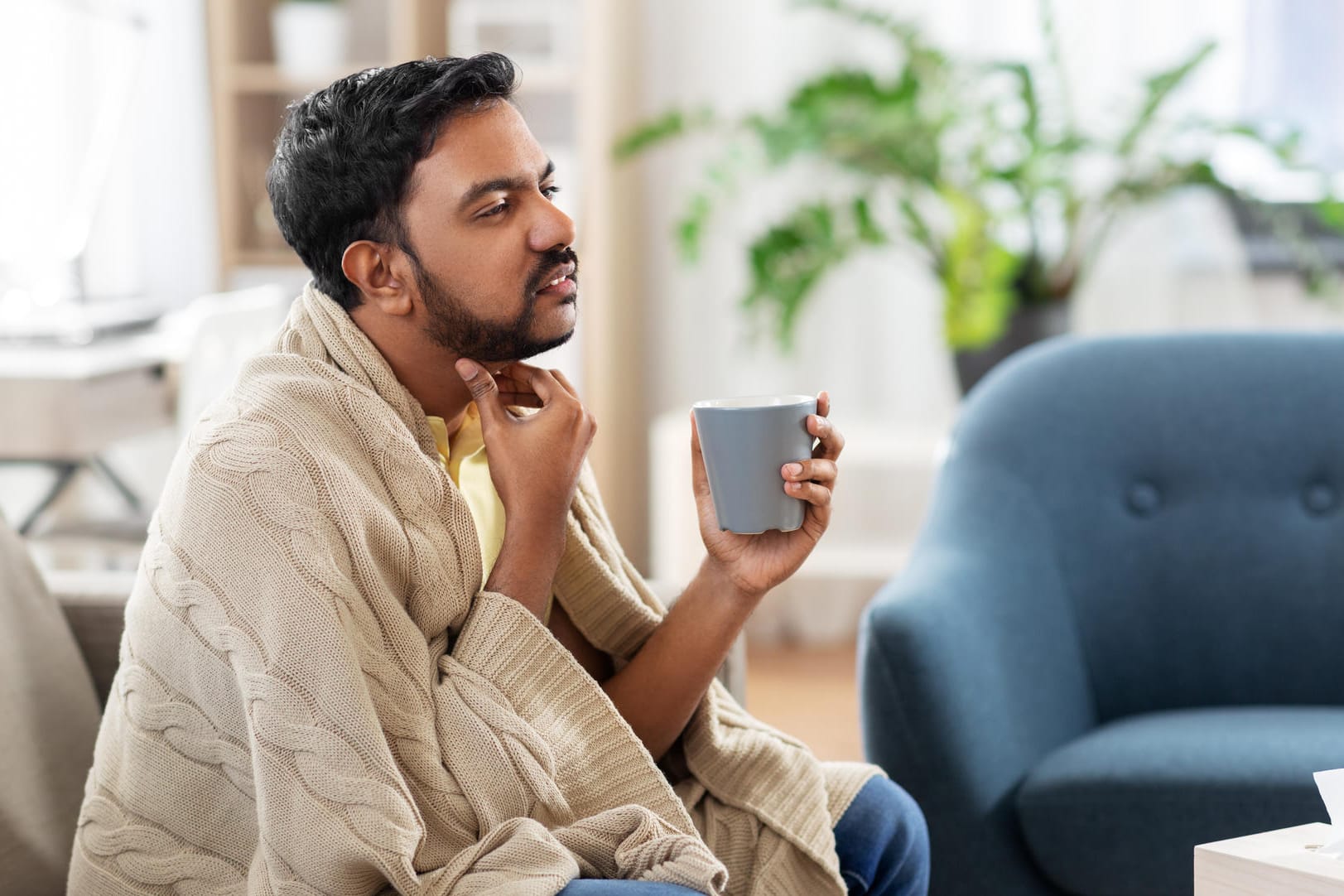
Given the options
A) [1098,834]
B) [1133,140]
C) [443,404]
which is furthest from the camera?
[1133,140]

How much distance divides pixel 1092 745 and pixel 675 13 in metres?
2.37

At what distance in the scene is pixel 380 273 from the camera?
1.21 metres

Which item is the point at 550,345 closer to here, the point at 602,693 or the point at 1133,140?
the point at 602,693

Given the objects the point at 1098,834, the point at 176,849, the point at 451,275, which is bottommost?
the point at 1098,834

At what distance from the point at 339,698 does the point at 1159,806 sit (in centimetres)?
91

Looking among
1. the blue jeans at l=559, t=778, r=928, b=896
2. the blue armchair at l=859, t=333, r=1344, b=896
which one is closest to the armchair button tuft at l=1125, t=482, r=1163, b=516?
the blue armchair at l=859, t=333, r=1344, b=896

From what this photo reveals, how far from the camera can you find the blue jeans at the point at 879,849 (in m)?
1.33

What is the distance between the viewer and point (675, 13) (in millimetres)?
3590

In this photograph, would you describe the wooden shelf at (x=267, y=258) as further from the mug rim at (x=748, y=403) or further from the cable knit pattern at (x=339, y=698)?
the mug rim at (x=748, y=403)

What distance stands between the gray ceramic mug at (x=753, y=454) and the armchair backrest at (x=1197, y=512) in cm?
81

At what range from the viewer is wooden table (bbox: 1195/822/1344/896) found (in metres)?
0.94

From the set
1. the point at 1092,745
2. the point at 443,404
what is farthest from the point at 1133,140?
the point at 443,404

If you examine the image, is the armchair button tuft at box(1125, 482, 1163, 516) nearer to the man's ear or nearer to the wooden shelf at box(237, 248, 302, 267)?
the man's ear

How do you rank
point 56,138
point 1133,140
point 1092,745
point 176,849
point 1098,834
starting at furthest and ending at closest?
1. point 56,138
2. point 1133,140
3. point 1092,745
4. point 1098,834
5. point 176,849
